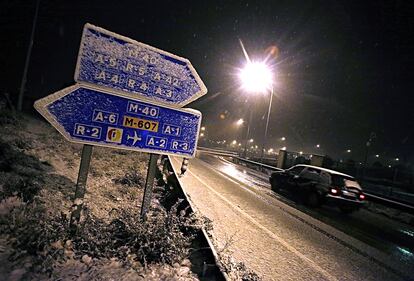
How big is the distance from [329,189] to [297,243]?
16.1 feet

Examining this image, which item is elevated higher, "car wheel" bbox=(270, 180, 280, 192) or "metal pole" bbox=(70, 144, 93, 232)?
"metal pole" bbox=(70, 144, 93, 232)

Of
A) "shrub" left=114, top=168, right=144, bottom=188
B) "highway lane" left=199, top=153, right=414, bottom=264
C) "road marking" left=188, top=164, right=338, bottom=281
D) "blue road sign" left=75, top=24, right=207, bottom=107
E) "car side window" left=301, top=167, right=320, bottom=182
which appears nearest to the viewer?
"blue road sign" left=75, top=24, right=207, bottom=107

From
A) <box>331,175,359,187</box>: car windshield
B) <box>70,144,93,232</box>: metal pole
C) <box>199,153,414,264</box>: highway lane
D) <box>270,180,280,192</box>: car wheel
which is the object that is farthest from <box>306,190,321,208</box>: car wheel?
<box>70,144,93,232</box>: metal pole

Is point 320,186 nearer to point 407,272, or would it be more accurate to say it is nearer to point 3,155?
point 407,272

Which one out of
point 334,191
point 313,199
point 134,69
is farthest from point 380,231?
point 134,69

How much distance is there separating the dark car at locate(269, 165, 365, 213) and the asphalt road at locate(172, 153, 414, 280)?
2.42ft

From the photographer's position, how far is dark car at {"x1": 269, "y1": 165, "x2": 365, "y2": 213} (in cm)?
966

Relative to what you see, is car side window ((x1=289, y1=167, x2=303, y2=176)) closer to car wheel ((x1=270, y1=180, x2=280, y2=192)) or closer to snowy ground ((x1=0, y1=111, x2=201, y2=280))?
car wheel ((x1=270, y1=180, x2=280, y2=192))

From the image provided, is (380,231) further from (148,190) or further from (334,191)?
(148,190)

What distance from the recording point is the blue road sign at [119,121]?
3.31 meters

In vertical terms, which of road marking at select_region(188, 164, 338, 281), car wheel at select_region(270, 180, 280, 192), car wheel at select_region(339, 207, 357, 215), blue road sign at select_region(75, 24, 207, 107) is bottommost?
road marking at select_region(188, 164, 338, 281)

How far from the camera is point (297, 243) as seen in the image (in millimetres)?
5668

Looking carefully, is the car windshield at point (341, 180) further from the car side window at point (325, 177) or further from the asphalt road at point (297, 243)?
the asphalt road at point (297, 243)

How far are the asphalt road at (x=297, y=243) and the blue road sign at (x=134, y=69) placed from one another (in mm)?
2613
